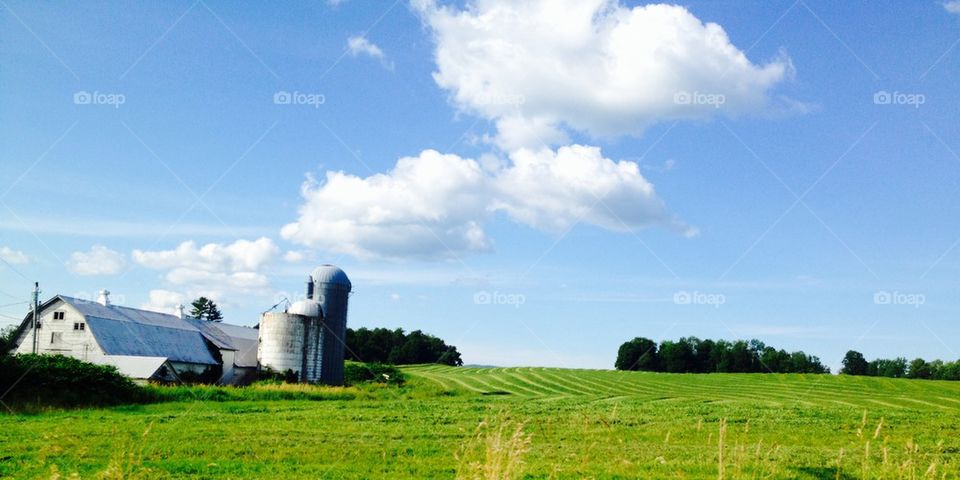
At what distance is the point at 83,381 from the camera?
30.4 meters

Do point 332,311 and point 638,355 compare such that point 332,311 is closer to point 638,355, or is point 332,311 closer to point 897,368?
point 638,355

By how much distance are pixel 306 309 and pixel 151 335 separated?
9.67 meters

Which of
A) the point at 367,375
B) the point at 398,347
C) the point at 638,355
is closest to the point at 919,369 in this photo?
the point at 638,355

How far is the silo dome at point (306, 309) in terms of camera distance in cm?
4884

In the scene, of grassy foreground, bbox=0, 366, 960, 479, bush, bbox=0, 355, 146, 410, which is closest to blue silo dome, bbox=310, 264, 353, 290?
bush, bbox=0, 355, 146, 410

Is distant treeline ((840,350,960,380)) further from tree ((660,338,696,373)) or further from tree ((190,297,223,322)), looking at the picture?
tree ((190,297,223,322))

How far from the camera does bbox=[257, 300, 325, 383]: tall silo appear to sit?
4772cm

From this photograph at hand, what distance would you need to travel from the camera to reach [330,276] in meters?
50.8

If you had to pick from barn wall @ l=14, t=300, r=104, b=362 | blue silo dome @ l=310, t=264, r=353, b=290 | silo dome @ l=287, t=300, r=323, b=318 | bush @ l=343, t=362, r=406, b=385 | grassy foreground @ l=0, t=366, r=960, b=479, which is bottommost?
bush @ l=343, t=362, r=406, b=385

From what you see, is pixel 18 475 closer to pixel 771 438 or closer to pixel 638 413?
pixel 771 438

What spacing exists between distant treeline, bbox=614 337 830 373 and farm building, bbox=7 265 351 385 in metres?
61.5

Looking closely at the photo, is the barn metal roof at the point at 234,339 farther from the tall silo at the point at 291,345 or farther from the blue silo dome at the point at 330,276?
the blue silo dome at the point at 330,276

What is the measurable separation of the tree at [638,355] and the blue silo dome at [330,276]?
6416 centimetres

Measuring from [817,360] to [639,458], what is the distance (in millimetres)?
96271
